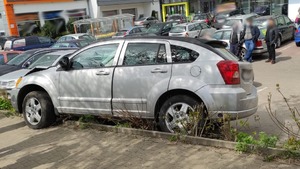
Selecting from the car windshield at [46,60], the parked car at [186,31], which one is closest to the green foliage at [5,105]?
the car windshield at [46,60]

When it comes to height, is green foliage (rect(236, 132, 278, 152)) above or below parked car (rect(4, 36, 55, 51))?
below

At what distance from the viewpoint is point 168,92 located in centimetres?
518

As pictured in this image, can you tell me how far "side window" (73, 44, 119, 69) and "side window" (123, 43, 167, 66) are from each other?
0.94 ft

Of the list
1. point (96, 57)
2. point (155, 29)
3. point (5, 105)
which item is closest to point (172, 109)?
point (96, 57)

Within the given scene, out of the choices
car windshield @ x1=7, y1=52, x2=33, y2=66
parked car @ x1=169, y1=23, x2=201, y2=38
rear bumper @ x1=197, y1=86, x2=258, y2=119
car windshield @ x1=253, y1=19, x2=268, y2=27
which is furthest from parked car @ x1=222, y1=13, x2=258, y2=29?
rear bumper @ x1=197, y1=86, x2=258, y2=119

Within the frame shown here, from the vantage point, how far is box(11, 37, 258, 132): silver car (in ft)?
16.1

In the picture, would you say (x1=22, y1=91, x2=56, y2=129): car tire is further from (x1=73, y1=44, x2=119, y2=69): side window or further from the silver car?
(x1=73, y1=44, x2=119, y2=69): side window

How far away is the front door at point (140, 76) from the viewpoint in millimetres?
5227

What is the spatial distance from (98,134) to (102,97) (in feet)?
2.13

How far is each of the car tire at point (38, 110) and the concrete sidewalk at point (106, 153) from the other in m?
0.34

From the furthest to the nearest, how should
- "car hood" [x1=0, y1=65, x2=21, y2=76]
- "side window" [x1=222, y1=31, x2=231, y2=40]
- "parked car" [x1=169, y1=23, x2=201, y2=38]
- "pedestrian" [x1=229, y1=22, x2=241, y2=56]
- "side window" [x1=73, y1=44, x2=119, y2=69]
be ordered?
"parked car" [x1=169, y1=23, x2=201, y2=38]
"side window" [x1=222, y1=31, x2=231, y2=40]
"pedestrian" [x1=229, y1=22, x2=241, y2=56]
"car hood" [x1=0, y1=65, x2=21, y2=76]
"side window" [x1=73, y1=44, x2=119, y2=69]

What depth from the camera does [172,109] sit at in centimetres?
514

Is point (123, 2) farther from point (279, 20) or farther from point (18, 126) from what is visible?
point (18, 126)

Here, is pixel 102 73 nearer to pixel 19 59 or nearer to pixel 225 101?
pixel 225 101
